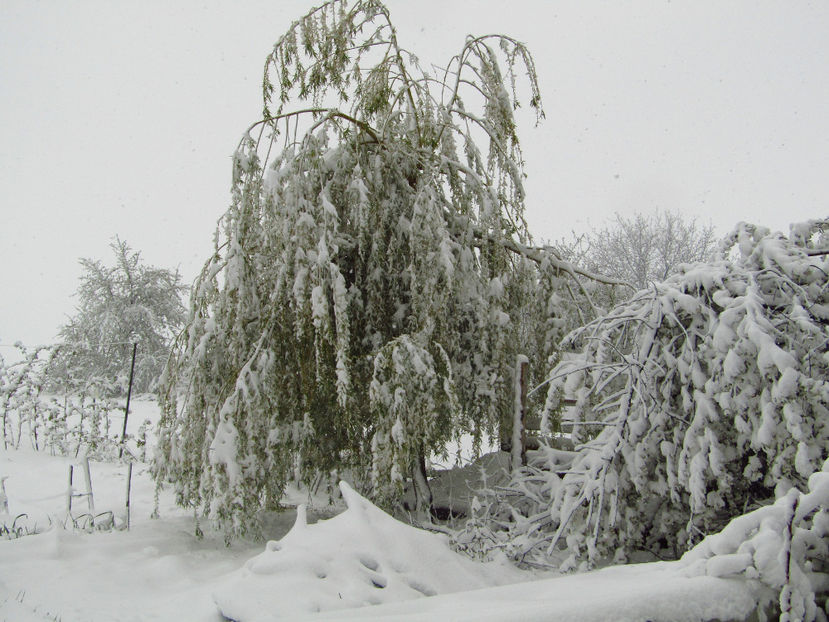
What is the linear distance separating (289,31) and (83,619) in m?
4.92

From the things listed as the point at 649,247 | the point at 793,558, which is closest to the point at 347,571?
the point at 793,558

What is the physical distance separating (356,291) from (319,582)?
2.72 meters

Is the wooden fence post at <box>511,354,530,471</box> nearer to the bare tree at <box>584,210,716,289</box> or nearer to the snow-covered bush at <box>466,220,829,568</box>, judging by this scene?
the snow-covered bush at <box>466,220,829,568</box>

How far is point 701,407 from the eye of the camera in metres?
3.80

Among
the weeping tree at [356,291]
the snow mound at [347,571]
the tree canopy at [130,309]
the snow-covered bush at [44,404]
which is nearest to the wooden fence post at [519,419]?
the weeping tree at [356,291]

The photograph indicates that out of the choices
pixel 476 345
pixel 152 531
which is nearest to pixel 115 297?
pixel 152 531

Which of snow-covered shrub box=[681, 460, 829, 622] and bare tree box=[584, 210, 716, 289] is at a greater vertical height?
bare tree box=[584, 210, 716, 289]

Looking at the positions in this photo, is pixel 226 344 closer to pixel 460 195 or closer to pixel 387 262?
pixel 387 262

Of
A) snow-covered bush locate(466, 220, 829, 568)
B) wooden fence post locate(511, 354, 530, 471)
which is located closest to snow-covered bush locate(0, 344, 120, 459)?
wooden fence post locate(511, 354, 530, 471)

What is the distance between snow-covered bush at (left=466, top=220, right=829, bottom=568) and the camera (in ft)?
11.5

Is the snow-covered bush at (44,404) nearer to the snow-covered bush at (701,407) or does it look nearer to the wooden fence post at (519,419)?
the wooden fence post at (519,419)

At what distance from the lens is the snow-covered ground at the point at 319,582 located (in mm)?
1965

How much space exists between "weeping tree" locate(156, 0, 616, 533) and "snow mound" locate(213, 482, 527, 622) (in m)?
0.92

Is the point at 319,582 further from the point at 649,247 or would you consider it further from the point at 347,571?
the point at 649,247
